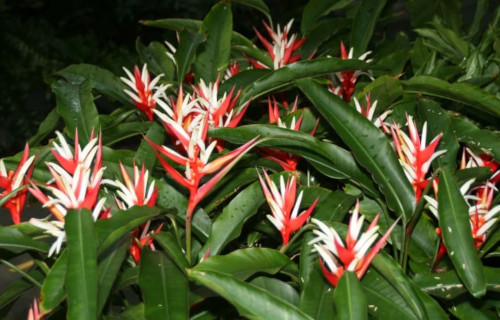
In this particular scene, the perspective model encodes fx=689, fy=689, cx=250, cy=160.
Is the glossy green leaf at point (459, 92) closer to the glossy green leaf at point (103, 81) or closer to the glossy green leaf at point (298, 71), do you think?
the glossy green leaf at point (298, 71)

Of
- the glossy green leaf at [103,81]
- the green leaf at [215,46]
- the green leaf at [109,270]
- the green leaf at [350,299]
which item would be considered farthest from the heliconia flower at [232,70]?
the green leaf at [350,299]

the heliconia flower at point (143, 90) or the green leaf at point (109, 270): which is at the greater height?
the heliconia flower at point (143, 90)

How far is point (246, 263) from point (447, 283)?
11.5 inches

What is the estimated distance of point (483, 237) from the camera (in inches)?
40.1

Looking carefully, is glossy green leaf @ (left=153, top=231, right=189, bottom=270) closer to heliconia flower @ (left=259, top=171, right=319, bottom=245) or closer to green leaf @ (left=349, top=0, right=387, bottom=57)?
heliconia flower @ (left=259, top=171, right=319, bottom=245)

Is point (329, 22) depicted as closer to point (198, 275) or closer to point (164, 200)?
point (164, 200)

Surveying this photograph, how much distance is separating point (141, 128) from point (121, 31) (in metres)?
4.53

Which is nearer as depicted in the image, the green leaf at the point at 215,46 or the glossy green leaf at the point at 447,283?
the glossy green leaf at the point at 447,283

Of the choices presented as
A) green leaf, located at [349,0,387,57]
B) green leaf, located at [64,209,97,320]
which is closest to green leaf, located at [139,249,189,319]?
green leaf, located at [64,209,97,320]

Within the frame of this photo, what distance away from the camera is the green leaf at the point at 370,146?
3.37 feet

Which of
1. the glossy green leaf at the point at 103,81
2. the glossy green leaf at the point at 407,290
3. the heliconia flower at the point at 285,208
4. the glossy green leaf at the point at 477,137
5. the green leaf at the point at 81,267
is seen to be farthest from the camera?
the glossy green leaf at the point at 103,81

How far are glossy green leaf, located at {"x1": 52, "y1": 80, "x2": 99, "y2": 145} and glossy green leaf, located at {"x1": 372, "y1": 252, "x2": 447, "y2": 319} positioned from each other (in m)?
0.59

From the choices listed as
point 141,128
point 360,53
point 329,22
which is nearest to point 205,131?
point 141,128

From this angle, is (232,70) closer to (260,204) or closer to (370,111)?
(370,111)
